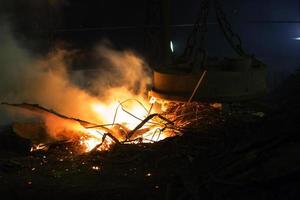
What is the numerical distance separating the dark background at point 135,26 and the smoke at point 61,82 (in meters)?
0.77

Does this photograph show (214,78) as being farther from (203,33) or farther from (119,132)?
(119,132)

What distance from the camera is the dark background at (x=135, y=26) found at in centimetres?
1561

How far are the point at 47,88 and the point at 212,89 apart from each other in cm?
603

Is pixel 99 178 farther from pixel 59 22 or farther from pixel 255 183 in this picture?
pixel 59 22

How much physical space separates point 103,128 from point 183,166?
6.42ft

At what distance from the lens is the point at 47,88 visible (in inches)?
476

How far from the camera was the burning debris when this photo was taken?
7738 millimetres

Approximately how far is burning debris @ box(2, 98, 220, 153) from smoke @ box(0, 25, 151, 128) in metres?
0.97

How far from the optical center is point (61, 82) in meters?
13.0

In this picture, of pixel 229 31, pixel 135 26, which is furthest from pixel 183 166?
pixel 135 26

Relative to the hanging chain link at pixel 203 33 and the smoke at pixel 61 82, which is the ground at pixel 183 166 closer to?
the hanging chain link at pixel 203 33

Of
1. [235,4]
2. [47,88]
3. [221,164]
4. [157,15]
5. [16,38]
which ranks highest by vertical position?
[235,4]

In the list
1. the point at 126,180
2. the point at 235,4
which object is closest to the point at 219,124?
the point at 126,180

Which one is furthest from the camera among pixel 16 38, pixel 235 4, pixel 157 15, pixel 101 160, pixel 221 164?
pixel 235 4
